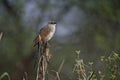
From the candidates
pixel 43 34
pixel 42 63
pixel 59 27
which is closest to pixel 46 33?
pixel 43 34

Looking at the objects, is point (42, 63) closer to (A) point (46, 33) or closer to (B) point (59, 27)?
(A) point (46, 33)

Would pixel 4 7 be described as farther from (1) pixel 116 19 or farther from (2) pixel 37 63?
(2) pixel 37 63

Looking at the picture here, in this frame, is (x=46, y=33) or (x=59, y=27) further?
(x=59, y=27)

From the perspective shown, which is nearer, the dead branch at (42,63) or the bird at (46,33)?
the dead branch at (42,63)

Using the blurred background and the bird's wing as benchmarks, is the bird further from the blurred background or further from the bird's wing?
the blurred background

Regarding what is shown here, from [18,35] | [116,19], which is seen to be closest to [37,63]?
[116,19]

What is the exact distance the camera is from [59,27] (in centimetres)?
1962

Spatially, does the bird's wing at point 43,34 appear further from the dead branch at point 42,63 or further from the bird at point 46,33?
the dead branch at point 42,63

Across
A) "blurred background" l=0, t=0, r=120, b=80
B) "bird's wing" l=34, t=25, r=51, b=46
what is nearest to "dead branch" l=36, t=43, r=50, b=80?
"bird's wing" l=34, t=25, r=51, b=46

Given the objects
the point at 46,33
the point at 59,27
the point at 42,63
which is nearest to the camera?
the point at 42,63

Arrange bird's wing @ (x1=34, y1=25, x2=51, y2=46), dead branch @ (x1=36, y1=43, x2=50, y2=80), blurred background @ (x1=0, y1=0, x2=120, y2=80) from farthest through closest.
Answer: blurred background @ (x1=0, y1=0, x2=120, y2=80)
bird's wing @ (x1=34, y1=25, x2=51, y2=46)
dead branch @ (x1=36, y1=43, x2=50, y2=80)

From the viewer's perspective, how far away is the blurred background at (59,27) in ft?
59.8

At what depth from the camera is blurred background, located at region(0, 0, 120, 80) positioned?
18234 millimetres

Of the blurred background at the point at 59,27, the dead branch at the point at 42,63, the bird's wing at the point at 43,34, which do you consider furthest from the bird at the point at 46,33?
the blurred background at the point at 59,27
